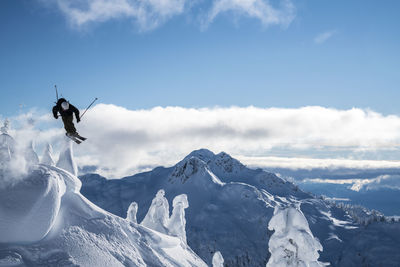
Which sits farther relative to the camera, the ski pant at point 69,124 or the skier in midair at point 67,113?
the ski pant at point 69,124

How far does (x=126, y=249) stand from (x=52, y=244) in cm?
616

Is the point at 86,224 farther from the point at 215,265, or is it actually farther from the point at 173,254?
the point at 215,265

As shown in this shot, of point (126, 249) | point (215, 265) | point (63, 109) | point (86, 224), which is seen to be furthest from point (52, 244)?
point (215, 265)

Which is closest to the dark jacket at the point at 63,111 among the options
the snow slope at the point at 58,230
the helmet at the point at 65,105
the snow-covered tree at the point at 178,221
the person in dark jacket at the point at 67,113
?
the person in dark jacket at the point at 67,113

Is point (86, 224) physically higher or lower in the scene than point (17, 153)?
lower

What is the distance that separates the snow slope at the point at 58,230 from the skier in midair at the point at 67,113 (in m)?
10.2

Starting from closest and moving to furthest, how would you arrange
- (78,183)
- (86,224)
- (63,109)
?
(63,109)
(86,224)
(78,183)

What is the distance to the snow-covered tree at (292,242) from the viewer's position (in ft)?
112

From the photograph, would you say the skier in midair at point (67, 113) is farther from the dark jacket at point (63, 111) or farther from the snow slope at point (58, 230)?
the snow slope at point (58, 230)

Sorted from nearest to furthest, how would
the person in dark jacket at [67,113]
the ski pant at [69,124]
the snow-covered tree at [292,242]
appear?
the person in dark jacket at [67,113]
the ski pant at [69,124]
the snow-covered tree at [292,242]

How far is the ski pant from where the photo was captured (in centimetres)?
1942

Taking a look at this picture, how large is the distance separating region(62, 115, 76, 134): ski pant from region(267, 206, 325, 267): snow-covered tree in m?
22.9

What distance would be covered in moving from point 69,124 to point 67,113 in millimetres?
781

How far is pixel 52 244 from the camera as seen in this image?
26844mm
